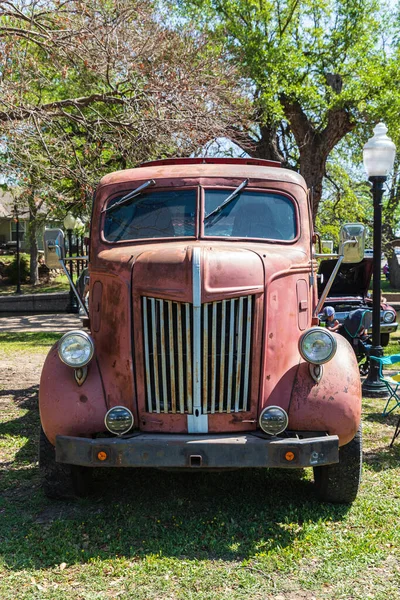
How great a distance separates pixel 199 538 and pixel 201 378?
3.48 feet

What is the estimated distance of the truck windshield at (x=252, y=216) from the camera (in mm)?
5344

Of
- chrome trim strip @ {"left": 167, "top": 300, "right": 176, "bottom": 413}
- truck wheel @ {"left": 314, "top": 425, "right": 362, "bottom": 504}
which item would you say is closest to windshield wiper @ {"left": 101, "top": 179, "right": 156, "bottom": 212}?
chrome trim strip @ {"left": 167, "top": 300, "right": 176, "bottom": 413}

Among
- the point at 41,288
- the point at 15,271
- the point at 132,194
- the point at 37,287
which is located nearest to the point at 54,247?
the point at 132,194

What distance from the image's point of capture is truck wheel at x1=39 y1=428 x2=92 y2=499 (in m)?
4.93

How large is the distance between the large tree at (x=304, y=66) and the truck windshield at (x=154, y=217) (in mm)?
11545

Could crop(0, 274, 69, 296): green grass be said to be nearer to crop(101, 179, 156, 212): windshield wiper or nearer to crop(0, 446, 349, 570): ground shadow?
crop(101, 179, 156, 212): windshield wiper

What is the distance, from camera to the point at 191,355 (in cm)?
447

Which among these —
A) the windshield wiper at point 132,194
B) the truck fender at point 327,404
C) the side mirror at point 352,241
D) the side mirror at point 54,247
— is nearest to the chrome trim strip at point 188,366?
the truck fender at point 327,404

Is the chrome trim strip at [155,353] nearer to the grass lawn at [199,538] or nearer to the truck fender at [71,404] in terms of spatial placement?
the truck fender at [71,404]

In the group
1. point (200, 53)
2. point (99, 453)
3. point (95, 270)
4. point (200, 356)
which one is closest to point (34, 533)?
point (99, 453)

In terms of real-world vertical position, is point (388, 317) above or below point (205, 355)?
below

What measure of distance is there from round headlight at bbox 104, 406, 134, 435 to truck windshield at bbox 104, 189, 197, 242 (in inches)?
61.6

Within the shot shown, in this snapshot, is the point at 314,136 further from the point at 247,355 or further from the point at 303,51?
the point at 247,355

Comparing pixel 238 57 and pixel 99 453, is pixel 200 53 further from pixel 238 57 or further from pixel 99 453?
pixel 99 453
